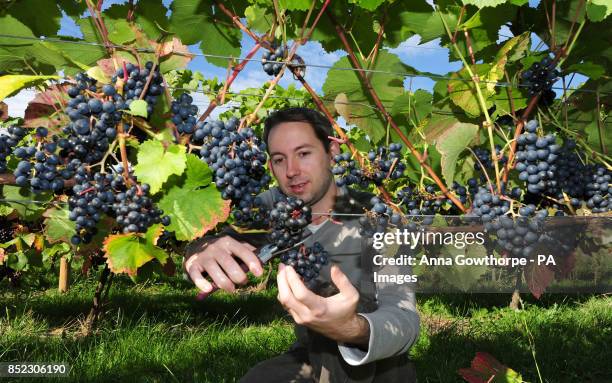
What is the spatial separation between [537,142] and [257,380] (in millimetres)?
1781

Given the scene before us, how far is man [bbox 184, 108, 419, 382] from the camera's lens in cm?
159

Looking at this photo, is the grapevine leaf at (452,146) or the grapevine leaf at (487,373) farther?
the grapevine leaf at (487,373)

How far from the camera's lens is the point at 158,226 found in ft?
4.97

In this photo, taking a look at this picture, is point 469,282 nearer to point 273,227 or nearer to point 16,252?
point 273,227

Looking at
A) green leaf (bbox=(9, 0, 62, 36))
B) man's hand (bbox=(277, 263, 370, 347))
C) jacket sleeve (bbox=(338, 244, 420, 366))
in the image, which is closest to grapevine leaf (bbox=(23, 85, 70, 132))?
green leaf (bbox=(9, 0, 62, 36))

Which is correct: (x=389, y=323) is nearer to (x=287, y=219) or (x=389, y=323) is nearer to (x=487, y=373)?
(x=287, y=219)

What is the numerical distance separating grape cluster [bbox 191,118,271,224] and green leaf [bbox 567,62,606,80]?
1.09 m

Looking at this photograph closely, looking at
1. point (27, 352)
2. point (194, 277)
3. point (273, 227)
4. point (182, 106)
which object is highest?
point (182, 106)

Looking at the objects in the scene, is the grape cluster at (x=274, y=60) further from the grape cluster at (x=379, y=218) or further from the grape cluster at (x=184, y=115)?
the grape cluster at (x=379, y=218)

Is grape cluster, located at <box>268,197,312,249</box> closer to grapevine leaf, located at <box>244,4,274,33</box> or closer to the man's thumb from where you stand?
the man's thumb

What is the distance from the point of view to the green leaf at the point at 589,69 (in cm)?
183

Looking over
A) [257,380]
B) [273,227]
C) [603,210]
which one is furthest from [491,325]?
[273,227]

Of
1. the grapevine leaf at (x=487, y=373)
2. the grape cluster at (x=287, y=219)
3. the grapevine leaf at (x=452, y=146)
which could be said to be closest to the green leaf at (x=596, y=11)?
the grapevine leaf at (x=452, y=146)

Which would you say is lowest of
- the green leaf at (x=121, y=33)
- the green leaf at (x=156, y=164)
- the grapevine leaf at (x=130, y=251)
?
the grapevine leaf at (x=130, y=251)
